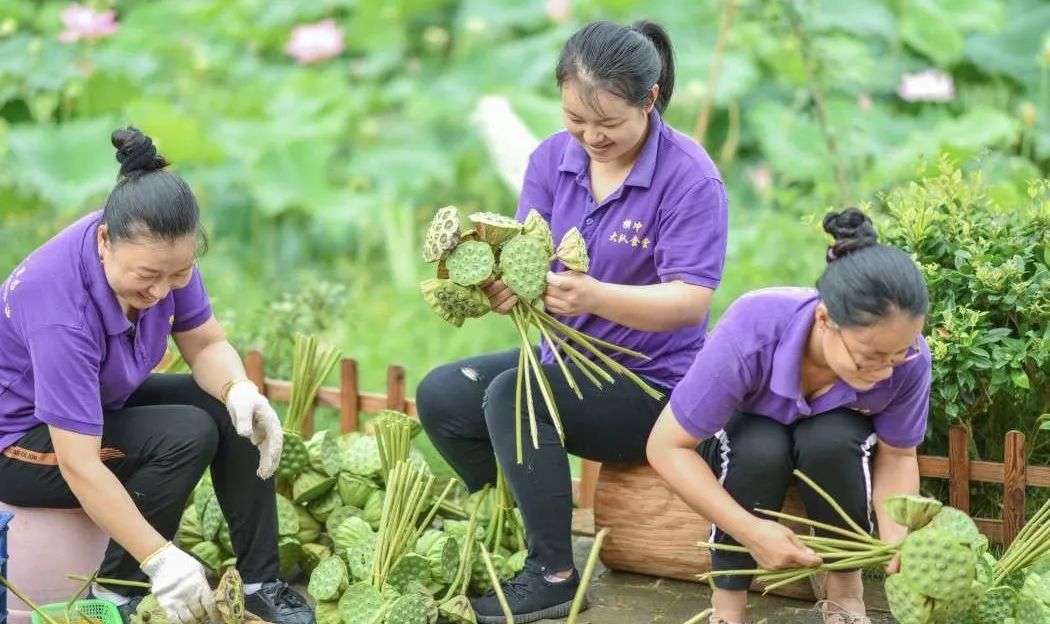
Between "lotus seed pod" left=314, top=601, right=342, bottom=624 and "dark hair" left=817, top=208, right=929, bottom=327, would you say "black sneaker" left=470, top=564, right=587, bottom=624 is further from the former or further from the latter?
"dark hair" left=817, top=208, right=929, bottom=327

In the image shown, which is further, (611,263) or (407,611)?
(611,263)

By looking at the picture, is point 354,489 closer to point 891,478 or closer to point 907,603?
point 891,478

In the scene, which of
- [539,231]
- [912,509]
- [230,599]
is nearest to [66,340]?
[230,599]

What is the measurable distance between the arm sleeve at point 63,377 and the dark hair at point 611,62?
1158mm

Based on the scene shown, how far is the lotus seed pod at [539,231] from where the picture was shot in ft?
9.39

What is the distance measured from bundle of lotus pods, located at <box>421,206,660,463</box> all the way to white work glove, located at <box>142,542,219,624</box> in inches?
29.1

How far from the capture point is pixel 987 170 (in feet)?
16.0

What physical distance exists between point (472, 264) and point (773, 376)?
662 millimetres

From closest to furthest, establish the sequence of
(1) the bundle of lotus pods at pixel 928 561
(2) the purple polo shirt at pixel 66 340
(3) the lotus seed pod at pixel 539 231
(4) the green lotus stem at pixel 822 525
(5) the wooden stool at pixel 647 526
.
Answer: (1) the bundle of lotus pods at pixel 928 561, (4) the green lotus stem at pixel 822 525, (2) the purple polo shirt at pixel 66 340, (3) the lotus seed pod at pixel 539 231, (5) the wooden stool at pixel 647 526

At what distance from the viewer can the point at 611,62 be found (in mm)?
2854

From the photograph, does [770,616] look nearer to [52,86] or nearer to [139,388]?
[139,388]

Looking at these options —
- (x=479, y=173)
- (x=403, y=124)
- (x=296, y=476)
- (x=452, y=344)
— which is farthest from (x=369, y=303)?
(x=296, y=476)

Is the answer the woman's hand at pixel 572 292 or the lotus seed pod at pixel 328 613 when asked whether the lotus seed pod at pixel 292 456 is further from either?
the woman's hand at pixel 572 292

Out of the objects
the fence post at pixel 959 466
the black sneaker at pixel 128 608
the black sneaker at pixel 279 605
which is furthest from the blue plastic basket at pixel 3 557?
the fence post at pixel 959 466
